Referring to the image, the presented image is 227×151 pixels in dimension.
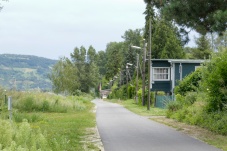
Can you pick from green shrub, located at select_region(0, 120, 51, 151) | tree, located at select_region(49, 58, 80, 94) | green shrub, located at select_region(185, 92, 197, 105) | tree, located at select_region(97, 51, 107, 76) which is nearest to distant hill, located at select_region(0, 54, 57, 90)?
tree, located at select_region(49, 58, 80, 94)

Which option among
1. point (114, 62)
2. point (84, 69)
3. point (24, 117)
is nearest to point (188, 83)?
point (24, 117)

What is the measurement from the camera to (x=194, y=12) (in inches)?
601

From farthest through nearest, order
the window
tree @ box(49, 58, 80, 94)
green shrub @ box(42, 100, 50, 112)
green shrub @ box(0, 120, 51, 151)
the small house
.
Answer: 1. tree @ box(49, 58, 80, 94)
2. the window
3. the small house
4. green shrub @ box(42, 100, 50, 112)
5. green shrub @ box(0, 120, 51, 151)

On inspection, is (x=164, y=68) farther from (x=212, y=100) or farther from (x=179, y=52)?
(x=212, y=100)

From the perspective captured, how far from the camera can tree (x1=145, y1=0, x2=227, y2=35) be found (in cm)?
1488

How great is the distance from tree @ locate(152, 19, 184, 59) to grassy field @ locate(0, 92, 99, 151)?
39793mm

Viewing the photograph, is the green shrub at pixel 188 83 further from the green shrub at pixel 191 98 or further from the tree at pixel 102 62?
the tree at pixel 102 62

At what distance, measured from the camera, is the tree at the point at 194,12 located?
586 inches

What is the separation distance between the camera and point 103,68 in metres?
180

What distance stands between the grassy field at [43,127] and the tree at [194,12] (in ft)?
17.4

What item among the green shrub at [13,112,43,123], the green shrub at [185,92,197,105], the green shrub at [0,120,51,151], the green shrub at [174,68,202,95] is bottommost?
the green shrub at [13,112,43,123]

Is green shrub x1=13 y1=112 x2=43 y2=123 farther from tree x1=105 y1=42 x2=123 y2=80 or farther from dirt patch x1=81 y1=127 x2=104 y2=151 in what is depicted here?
tree x1=105 y1=42 x2=123 y2=80

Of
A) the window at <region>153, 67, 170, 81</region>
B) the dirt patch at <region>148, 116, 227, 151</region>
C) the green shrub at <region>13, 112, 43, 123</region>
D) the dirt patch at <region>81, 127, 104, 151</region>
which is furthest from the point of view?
the window at <region>153, 67, 170, 81</region>

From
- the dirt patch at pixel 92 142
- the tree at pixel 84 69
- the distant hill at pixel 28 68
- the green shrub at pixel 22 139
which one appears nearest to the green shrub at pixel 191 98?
the dirt patch at pixel 92 142
